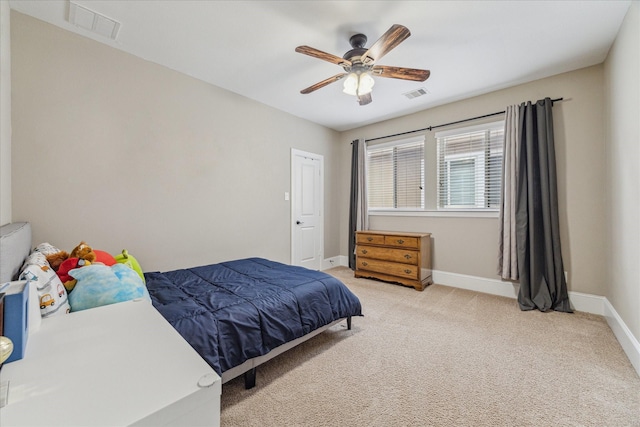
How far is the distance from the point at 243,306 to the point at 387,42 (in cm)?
212

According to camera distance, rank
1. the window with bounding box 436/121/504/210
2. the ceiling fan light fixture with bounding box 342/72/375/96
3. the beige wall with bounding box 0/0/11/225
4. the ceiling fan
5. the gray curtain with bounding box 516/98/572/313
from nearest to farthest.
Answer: the beige wall with bounding box 0/0/11/225, the ceiling fan, the ceiling fan light fixture with bounding box 342/72/375/96, the gray curtain with bounding box 516/98/572/313, the window with bounding box 436/121/504/210

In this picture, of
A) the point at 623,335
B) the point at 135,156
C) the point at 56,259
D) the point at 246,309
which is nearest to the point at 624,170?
the point at 623,335

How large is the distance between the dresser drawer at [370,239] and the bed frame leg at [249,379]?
109 inches

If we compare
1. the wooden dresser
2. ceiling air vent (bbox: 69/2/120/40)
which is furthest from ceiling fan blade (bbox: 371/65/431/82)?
ceiling air vent (bbox: 69/2/120/40)

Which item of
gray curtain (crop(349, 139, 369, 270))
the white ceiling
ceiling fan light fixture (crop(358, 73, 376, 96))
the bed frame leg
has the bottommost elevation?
the bed frame leg

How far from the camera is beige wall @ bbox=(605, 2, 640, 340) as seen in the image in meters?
1.91

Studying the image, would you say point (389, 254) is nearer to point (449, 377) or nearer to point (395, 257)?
point (395, 257)

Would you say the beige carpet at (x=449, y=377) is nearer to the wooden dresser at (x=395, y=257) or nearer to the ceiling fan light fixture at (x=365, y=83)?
the wooden dresser at (x=395, y=257)

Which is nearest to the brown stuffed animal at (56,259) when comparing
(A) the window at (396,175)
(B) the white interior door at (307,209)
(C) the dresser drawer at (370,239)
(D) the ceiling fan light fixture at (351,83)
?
Answer: (D) the ceiling fan light fixture at (351,83)

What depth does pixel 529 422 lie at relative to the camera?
1423mm

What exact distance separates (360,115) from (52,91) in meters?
3.60

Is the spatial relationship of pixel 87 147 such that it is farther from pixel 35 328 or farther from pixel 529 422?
pixel 529 422

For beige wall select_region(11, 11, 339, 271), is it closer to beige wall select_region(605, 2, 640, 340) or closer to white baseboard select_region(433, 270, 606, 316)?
white baseboard select_region(433, 270, 606, 316)

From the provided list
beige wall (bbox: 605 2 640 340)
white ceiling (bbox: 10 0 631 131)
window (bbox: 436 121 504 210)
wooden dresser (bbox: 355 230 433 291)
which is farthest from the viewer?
wooden dresser (bbox: 355 230 433 291)
